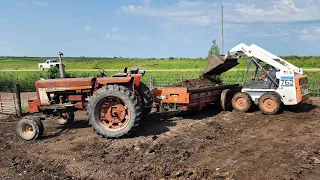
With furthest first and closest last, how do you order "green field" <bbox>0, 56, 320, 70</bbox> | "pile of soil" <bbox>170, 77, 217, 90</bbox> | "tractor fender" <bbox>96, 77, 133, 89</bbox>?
"green field" <bbox>0, 56, 320, 70</bbox>
"pile of soil" <bbox>170, 77, 217, 90</bbox>
"tractor fender" <bbox>96, 77, 133, 89</bbox>

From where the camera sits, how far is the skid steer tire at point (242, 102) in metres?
11.3

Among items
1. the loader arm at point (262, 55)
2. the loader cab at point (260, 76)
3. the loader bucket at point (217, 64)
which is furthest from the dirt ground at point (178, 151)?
the loader bucket at point (217, 64)

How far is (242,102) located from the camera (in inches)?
449

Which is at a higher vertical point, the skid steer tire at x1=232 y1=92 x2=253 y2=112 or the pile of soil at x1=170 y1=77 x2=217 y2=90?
the pile of soil at x1=170 y1=77 x2=217 y2=90

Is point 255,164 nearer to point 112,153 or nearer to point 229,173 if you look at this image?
point 229,173

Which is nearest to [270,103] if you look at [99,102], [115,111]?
[115,111]

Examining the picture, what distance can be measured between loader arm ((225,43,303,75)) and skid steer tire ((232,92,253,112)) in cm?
131

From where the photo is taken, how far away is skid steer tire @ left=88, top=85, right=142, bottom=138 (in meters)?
8.24

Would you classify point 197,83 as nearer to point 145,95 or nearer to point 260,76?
point 260,76

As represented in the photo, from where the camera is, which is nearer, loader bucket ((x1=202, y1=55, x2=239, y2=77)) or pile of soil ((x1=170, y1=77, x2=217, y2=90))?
loader bucket ((x1=202, y1=55, x2=239, y2=77))

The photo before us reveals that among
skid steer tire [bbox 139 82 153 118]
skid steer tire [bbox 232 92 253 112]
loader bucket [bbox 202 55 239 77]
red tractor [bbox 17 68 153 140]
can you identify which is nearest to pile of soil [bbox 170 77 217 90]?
loader bucket [bbox 202 55 239 77]

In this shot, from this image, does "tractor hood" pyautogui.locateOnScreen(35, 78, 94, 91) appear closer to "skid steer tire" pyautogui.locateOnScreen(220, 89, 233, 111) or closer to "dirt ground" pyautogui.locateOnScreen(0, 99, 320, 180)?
"dirt ground" pyautogui.locateOnScreen(0, 99, 320, 180)

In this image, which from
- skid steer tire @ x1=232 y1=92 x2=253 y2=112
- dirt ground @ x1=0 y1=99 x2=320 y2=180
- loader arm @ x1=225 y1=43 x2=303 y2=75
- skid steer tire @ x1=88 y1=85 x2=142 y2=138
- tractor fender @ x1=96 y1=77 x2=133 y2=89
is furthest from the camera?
skid steer tire @ x1=232 y1=92 x2=253 y2=112

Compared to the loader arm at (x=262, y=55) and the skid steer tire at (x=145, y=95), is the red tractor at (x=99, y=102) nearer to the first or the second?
the skid steer tire at (x=145, y=95)
